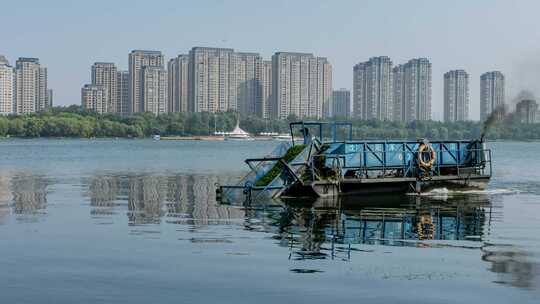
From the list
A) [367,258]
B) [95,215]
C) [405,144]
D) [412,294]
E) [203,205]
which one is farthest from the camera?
[405,144]

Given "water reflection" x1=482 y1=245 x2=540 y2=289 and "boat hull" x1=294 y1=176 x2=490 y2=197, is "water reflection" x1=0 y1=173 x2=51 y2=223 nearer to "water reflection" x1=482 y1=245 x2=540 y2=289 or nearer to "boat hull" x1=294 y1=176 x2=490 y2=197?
"boat hull" x1=294 y1=176 x2=490 y2=197

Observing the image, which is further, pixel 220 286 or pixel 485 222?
pixel 485 222

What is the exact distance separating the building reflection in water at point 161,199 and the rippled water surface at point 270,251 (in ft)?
0.32

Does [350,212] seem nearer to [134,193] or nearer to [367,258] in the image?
[367,258]

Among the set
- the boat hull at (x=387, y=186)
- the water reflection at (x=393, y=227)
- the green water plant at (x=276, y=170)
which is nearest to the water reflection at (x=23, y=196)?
the water reflection at (x=393, y=227)

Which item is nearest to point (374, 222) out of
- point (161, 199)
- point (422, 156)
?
point (422, 156)

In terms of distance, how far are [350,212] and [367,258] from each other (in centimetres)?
1082

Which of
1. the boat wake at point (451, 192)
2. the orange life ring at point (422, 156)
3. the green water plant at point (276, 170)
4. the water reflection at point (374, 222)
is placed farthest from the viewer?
the boat wake at point (451, 192)

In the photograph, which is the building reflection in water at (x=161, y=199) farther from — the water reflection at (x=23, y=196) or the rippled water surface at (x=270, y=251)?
the water reflection at (x=23, y=196)

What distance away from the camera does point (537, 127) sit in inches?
6624

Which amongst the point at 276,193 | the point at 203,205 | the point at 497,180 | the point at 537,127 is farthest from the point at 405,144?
the point at 537,127

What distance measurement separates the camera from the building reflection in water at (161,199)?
2885cm

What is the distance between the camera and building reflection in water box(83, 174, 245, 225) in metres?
28.9

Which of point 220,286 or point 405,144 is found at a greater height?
point 405,144
